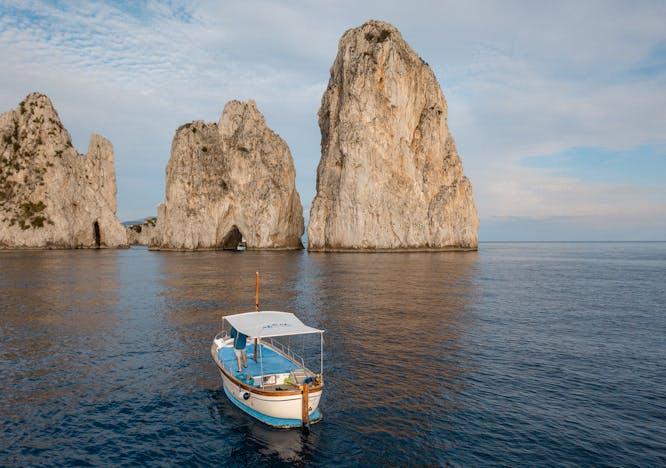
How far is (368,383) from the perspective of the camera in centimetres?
2166

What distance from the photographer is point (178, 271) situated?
2899 inches

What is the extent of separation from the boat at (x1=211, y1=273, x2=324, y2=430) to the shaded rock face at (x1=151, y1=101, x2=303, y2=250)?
11526cm

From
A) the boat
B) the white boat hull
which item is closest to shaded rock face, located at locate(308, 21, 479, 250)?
the boat

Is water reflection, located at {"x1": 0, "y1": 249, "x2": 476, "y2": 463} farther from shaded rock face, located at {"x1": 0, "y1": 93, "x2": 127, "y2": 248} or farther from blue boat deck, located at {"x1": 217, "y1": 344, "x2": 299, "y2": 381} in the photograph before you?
shaded rock face, located at {"x1": 0, "y1": 93, "x2": 127, "y2": 248}

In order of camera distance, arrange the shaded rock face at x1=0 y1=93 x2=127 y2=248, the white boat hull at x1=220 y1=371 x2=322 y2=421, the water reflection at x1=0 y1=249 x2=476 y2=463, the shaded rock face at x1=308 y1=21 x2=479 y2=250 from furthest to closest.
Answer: the shaded rock face at x1=0 y1=93 x2=127 y2=248 → the shaded rock face at x1=308 y1=21 x2=479 y2=250 → the water reflection at x1=0 y1=249 x2=476 y2=463 → the white boat hull at x1=220 y1=371 x2=322 y2=421

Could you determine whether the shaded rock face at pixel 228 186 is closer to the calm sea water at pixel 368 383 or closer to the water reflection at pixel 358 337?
the water reflection at pixel 358 337

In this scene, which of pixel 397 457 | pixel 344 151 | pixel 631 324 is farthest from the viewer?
pixel 344 151

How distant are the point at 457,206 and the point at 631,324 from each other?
101931 millimetres

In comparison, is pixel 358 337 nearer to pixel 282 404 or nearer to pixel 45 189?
pixel 282 404

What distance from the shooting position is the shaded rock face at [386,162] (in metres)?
123

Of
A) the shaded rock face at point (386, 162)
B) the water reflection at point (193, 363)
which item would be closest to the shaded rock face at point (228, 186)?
the shaded rock face at point (386, 162)

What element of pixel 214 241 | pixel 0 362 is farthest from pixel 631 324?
pixel 214 241

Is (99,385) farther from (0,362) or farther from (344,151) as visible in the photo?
(344,151)

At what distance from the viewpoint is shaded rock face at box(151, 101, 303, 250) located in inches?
5399
